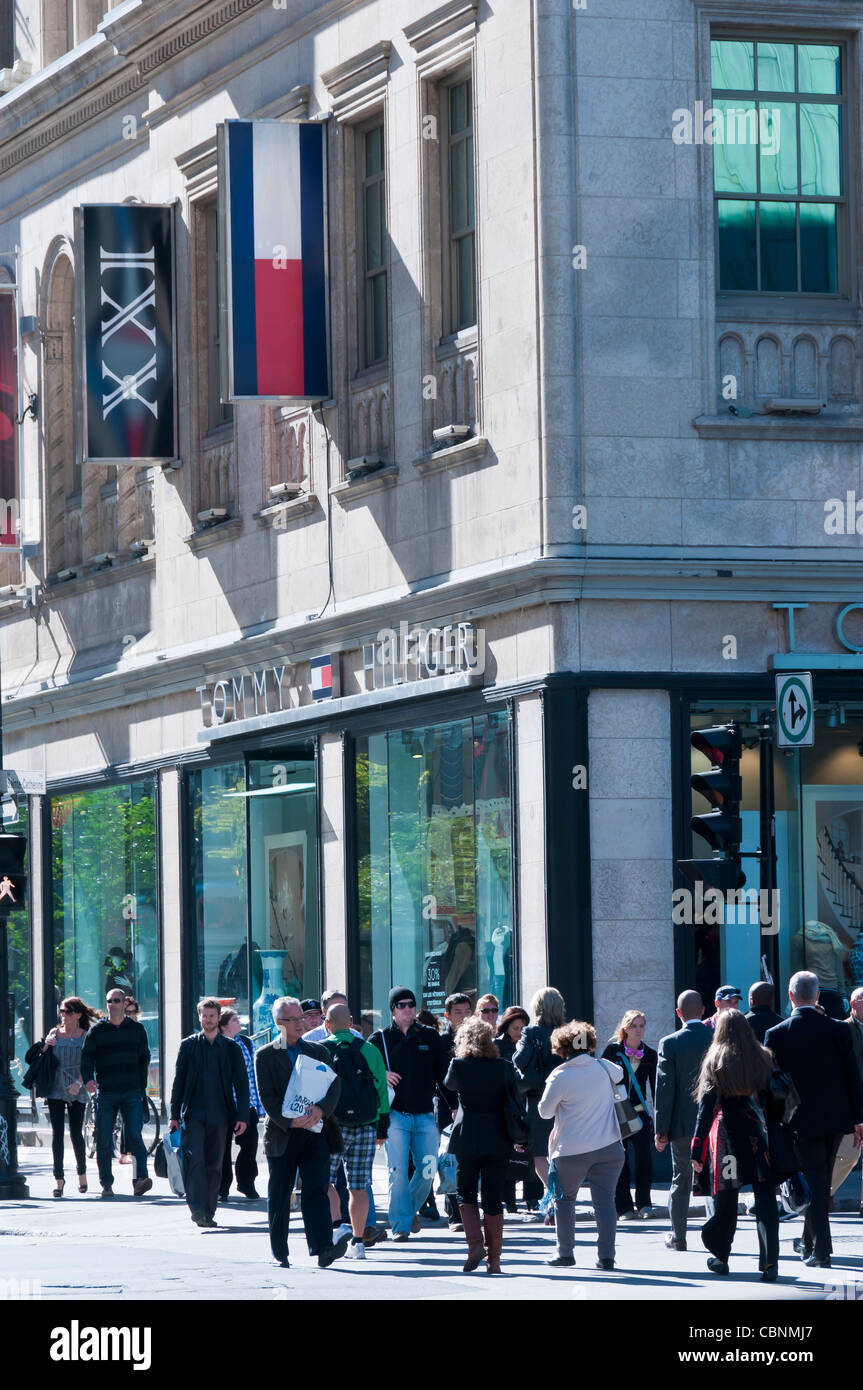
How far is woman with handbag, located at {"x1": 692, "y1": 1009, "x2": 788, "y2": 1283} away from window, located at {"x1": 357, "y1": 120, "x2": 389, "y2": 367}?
474 inches

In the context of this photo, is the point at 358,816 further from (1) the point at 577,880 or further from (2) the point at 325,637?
(1) the point at 577,880

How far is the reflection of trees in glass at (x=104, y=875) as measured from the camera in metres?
31.6

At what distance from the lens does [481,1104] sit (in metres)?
16.9

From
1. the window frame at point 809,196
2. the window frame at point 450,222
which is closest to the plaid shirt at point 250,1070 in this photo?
the window frame at point 450,222

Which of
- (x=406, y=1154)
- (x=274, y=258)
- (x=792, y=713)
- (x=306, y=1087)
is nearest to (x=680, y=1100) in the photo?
(x=406, y=1154)

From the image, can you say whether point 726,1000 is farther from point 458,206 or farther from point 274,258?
point 274,258

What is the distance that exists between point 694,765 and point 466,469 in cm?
356

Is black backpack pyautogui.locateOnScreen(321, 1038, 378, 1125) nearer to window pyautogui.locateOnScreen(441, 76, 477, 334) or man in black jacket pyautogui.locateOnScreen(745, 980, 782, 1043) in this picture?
man in black jacket pyautogui.locateOnScreen(745, 980, 782, 1043)

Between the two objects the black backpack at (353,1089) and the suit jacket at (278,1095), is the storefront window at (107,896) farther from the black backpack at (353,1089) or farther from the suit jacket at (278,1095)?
the suit jacket at (278,1095)

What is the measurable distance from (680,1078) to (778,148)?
30.6 feet

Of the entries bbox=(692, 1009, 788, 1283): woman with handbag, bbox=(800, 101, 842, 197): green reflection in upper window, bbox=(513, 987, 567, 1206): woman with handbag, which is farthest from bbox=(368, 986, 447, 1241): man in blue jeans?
bbox=(800, 101, 842, 197): green reflection in upper window

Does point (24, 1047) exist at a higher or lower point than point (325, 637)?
lower

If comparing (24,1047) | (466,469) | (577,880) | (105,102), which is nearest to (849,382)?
(466,469)

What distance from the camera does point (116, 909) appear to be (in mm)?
32531
